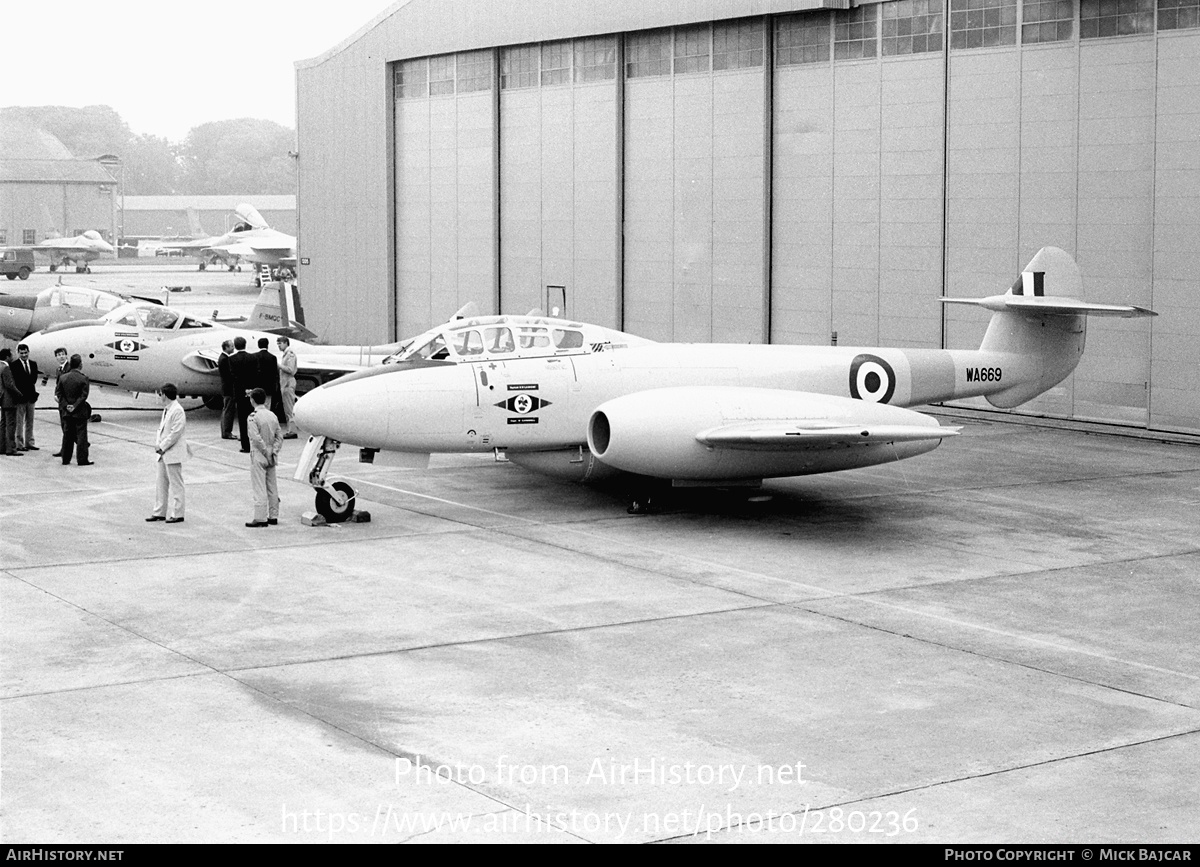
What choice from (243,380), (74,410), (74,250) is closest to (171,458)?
(74,410)

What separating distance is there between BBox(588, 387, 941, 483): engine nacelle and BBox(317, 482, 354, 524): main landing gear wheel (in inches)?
100

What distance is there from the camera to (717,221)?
28797mm

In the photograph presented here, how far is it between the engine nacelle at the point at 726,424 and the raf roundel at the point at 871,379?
1787mm

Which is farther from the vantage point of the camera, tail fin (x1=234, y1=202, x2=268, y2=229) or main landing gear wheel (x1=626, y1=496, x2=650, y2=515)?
tail fin (x1=234, y1=202, x2=268, y2=229)

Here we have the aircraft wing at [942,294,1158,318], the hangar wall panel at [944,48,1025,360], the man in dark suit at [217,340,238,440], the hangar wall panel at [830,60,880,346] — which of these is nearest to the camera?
the aircraft wing at [942,294,1158,318]

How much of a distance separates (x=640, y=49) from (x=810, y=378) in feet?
48.0

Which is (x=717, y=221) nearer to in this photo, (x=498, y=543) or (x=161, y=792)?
(x=498, y=543)

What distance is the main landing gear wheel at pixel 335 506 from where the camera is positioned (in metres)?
15.3

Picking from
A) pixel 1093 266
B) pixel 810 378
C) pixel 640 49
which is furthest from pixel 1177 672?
pixel 640 49

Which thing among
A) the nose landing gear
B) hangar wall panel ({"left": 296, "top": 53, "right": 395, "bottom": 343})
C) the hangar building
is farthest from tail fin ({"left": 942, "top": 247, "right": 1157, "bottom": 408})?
hangar wall panel ({"left": 296, "top": 53, "right": 395, "bottom": 343})

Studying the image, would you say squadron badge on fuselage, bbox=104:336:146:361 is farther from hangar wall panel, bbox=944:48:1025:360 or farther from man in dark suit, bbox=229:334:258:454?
hangar wall panel, bbox=944:48:1025:360

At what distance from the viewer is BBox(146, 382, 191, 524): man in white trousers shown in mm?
15016
